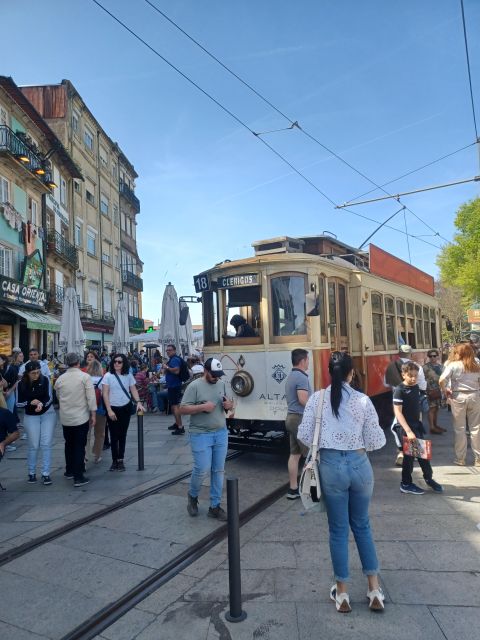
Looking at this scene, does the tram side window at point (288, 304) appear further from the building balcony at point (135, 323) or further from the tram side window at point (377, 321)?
the building balcony at point (135, 323)

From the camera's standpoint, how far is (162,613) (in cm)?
345

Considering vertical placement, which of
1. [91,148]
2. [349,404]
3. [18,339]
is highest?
[91,148]

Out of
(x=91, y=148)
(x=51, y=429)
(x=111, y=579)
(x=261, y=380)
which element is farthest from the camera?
(x=91, y=148)

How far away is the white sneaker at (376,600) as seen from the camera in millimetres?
3297

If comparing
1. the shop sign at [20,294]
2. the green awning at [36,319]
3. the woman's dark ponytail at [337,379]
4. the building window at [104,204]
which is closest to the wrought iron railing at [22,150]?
the shop sign at [20,294]

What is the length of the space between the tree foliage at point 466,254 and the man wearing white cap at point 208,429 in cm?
3412

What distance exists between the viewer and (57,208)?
1107 inches

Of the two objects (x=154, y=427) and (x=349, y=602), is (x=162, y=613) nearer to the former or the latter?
(x=349, y=602)

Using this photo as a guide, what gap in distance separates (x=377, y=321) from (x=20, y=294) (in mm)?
16317

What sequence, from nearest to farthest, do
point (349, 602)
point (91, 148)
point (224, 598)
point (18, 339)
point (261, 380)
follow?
1. point (349, 602)
2. point (224, 598)
3. point (261, 380)
4. point (18, 339)
5. point (91, 148)

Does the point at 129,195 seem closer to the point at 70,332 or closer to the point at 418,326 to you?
the point at 70,332

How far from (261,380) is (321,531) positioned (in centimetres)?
284

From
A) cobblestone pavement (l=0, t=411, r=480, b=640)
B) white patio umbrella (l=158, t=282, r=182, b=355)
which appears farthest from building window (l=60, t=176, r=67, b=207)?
cobblestone pavement (l=0, t=411, r=480, b=640)

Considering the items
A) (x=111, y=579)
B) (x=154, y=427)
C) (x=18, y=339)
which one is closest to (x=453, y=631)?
(x=111, y=579)
